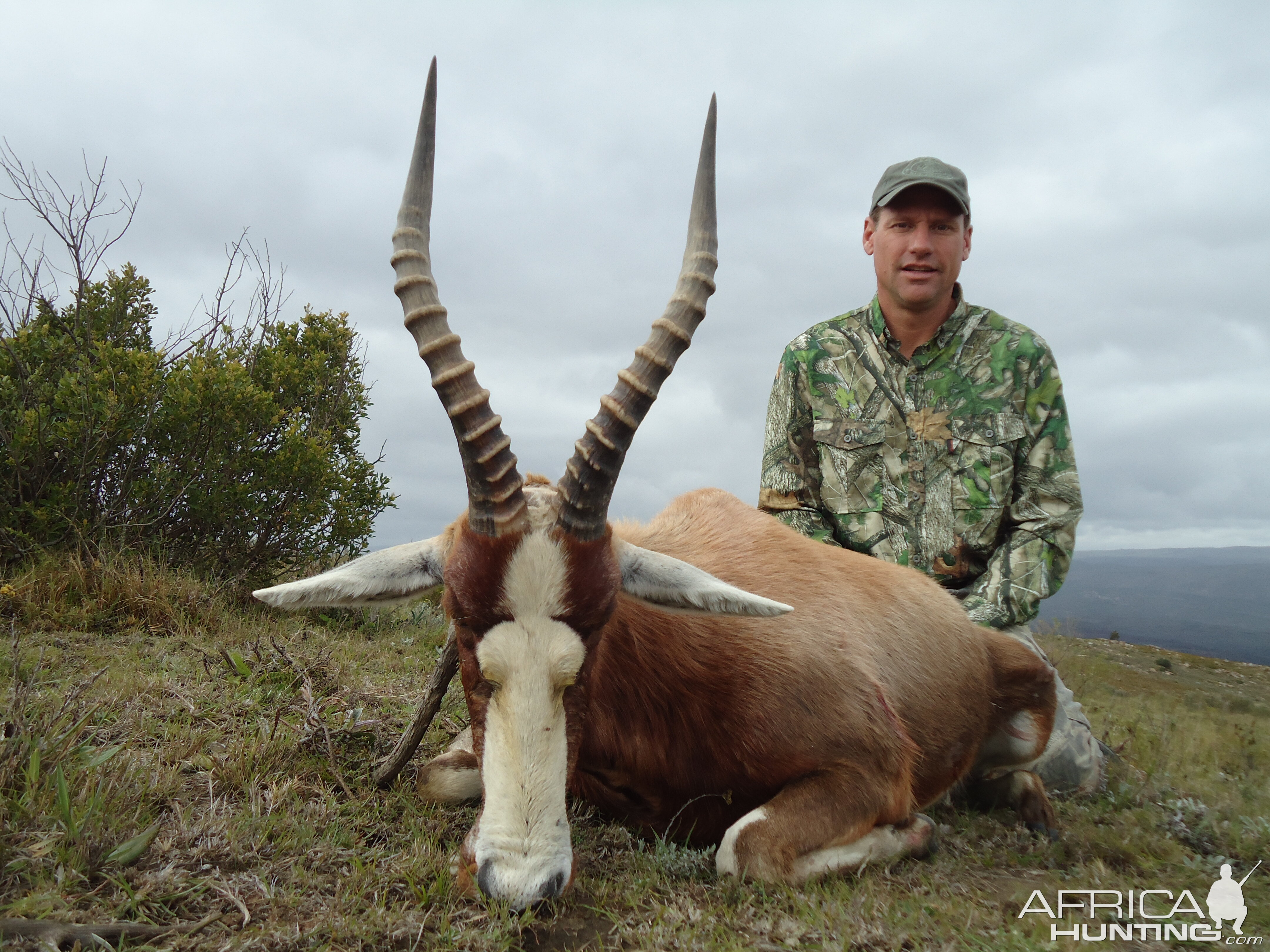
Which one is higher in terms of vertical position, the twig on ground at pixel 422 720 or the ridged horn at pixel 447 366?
the ridged horn at pixel 447 366

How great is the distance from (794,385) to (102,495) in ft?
23.0

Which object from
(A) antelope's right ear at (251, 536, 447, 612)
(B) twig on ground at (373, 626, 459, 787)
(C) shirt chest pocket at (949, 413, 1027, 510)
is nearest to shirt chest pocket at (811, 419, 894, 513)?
(C) shirt chest pocket at (949, 413, 1027, 510)

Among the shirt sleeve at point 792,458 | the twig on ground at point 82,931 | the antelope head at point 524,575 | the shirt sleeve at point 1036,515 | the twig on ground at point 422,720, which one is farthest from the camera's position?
the shirt sleeve at point 792,458

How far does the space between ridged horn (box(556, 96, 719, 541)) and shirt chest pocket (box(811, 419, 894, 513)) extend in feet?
8.96

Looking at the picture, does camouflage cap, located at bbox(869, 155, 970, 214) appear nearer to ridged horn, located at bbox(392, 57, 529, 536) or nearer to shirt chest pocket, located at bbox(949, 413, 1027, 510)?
shirt chest pocket, located at bbox(949, 413, 1027, 510)

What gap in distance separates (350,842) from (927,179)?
5.15 metres

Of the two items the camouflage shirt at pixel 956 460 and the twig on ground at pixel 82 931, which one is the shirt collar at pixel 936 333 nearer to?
the camouflage shirt at pixel 956 460

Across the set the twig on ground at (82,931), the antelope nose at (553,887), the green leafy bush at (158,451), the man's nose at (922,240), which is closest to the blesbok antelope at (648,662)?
the antelope nose at (553,887)

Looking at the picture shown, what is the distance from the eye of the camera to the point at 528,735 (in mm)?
2975

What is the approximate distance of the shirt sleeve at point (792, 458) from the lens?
6.28m

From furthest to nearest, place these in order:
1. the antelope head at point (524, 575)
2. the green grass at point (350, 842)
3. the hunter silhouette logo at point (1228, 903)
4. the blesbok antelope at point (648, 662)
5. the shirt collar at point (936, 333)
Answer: the shirt collar at point (936, 333)
the hunter silhouette logo at point (1228, 903)
the blesbok antelope at point (648, 662)
the antelope head at point (524, 575)
the green grass at point (350, 842)

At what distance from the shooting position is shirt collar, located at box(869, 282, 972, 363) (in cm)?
594

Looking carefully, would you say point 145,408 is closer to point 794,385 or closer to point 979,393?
point 794,385

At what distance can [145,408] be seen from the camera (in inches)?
342
